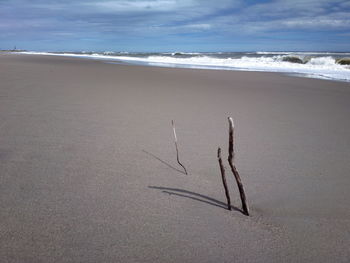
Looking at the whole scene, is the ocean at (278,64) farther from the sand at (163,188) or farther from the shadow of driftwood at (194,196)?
the shadow of driftwood at (194,196)

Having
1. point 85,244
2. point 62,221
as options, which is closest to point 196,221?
point 85,244

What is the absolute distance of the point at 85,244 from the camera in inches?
75.5

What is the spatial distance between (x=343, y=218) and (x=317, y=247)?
490 mm

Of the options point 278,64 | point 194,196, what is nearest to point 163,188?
point 194,196

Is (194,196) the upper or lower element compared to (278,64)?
lower

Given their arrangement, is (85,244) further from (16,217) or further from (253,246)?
(253,246)

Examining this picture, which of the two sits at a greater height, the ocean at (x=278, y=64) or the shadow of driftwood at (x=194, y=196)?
the ocean at (x=278, y=64)

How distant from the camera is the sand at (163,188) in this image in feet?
6.37

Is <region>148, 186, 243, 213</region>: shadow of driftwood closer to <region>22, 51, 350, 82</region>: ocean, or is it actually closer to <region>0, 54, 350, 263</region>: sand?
<region>0, 54, 350, 263</region>: sand

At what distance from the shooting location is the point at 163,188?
8.76ft

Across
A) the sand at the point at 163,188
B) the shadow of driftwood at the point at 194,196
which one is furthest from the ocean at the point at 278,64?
the shadow of driftwood at the point at 194,196

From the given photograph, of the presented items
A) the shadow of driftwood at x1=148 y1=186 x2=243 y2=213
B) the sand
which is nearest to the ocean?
the sand

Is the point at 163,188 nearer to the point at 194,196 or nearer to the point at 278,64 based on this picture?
the point at 194,196

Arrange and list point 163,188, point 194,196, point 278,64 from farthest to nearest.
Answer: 1. point 278,64
2. point 163,188
3. point 194,196
